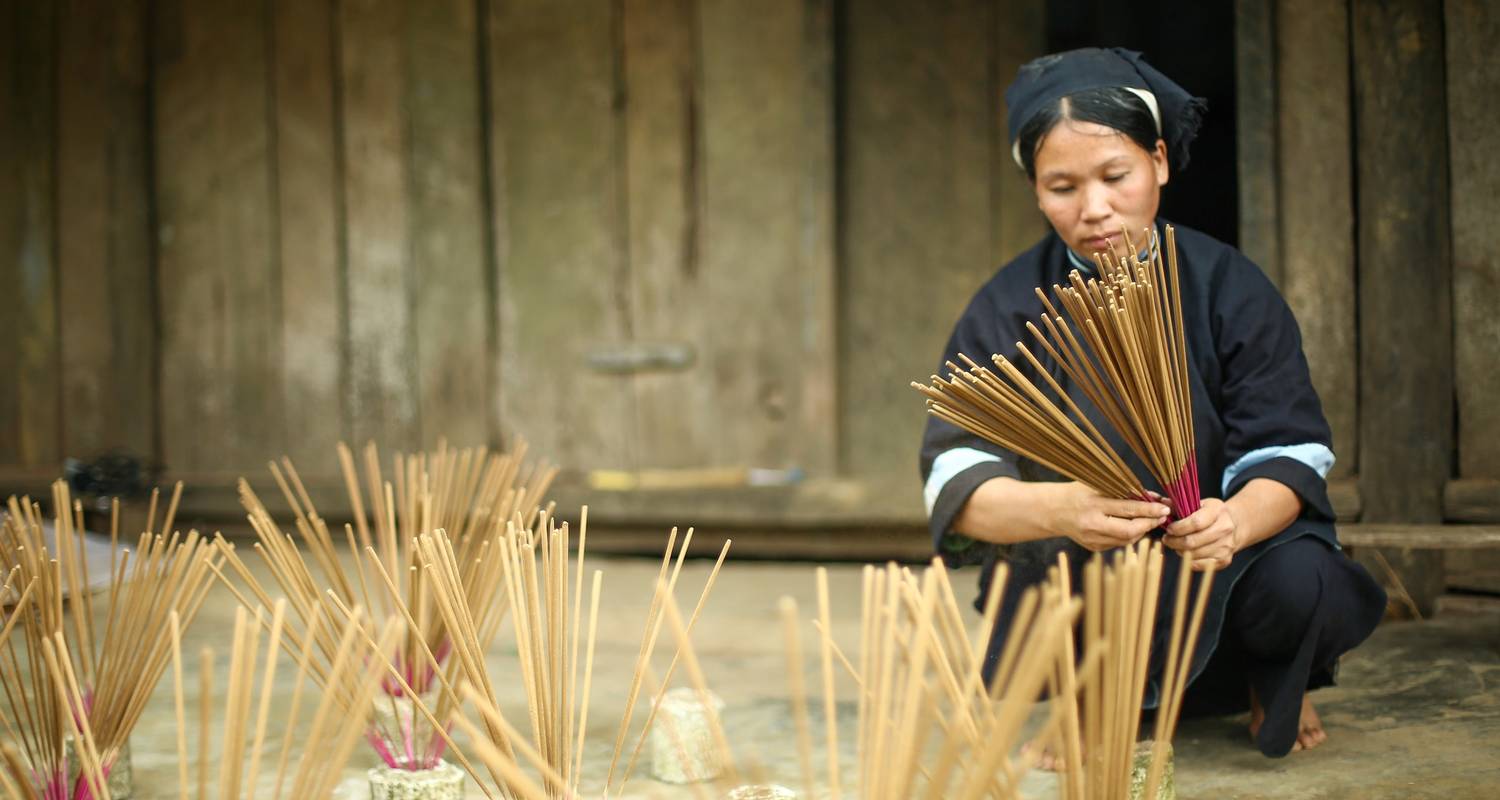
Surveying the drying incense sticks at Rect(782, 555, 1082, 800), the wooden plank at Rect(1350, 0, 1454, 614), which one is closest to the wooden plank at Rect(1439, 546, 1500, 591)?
the wooden plank at Rect(1350, 0, 1454, 614)

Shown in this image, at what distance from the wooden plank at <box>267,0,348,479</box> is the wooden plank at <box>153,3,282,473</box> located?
0.14ft

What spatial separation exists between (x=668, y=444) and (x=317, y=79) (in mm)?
1383

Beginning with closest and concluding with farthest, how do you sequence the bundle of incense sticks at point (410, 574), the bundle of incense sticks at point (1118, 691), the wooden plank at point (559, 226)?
the bundle of incense sticks at point (1118, 691)
the bundle of incense sticks at point (410, 574)
the wooden plank at point (559, 226)

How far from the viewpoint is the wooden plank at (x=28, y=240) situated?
3.88 metres

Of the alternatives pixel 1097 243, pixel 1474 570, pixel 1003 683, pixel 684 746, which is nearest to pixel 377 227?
pixel 684 746

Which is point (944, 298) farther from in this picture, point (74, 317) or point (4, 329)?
point (4, 329)

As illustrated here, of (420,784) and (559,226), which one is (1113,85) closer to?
(420,784)

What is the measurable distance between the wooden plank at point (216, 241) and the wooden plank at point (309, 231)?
0.14 feet

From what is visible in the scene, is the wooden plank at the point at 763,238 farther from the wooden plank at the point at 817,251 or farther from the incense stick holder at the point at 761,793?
the incense stick holder at the point at 761,793

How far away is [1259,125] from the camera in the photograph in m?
2.76

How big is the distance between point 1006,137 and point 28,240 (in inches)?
109

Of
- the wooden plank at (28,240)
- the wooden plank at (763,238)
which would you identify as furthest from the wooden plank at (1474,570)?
the wooden plank at (28,240)

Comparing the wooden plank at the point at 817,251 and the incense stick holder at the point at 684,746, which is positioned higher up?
the wooden plank at the point at 817,251

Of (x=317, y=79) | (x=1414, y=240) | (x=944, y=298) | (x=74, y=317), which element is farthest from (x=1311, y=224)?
(x=74, y=317)
